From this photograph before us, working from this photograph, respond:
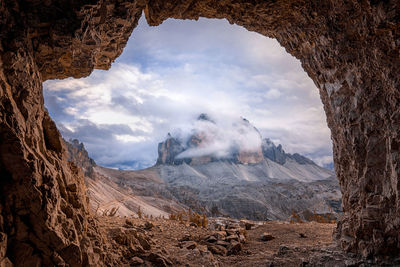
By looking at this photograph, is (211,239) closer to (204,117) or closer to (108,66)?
(108,66)

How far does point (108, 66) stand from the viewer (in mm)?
6117

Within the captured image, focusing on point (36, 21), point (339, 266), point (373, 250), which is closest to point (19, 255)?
point (36, 21)

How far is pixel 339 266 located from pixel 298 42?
5329mm

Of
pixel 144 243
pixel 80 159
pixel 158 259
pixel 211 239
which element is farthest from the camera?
pixel 80 159

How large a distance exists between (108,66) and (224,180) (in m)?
49.6

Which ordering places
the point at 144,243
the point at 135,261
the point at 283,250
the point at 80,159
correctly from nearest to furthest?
1. the point at 135,261
2. the point at 144,243
3. the point at 283,250
4. the point at 80,159

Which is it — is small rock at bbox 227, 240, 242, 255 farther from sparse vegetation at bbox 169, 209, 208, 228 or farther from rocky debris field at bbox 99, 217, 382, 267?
sparse vegetation at bbox 169, 209, 208, 228

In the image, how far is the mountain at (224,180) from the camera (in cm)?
2778

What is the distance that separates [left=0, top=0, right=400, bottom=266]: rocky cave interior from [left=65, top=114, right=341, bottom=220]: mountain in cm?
1539

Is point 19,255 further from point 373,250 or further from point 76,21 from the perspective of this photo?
point 373,250

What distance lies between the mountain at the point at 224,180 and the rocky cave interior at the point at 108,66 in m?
15.4

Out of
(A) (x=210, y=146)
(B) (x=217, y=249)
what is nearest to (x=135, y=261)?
(B) (x=217, y=249)

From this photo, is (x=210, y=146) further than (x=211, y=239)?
Yes

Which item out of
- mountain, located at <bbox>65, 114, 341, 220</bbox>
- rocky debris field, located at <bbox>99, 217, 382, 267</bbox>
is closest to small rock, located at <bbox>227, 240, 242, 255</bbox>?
rocky debris field, located at <bbox>99, 217, 382, 267</bbox>
